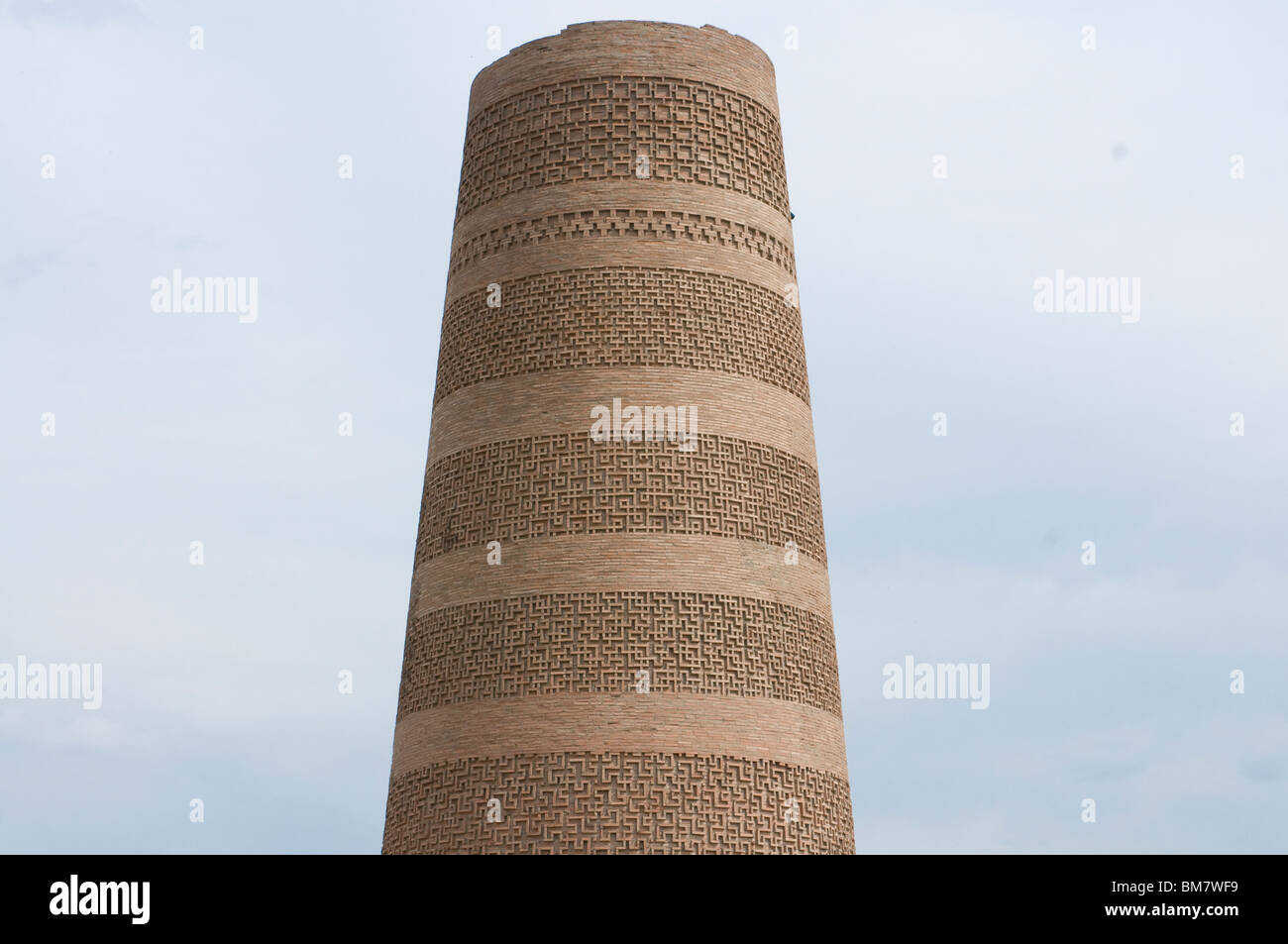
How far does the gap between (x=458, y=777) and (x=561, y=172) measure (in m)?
6.07

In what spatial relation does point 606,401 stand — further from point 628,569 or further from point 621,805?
point 621,805

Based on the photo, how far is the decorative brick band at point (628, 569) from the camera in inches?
785

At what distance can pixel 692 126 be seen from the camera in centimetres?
2139

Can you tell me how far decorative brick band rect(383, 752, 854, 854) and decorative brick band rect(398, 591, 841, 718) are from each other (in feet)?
2.25

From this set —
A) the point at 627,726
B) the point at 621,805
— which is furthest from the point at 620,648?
the point at 621,805

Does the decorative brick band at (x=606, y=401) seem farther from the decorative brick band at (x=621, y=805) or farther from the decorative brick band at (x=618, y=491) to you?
the decorative brick band at (x=621, y=805)

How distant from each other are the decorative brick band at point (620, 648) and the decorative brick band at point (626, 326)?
2.36 meters

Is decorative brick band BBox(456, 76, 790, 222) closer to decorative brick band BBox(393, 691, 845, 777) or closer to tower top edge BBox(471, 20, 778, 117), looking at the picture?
tower top edge BBox(471, 20, 778, 117)

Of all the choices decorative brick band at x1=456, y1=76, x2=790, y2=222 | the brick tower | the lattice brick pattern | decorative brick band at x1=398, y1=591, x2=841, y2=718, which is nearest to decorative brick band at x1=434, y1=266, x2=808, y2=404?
the brick tower

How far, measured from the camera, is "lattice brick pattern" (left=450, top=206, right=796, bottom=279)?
20875mm

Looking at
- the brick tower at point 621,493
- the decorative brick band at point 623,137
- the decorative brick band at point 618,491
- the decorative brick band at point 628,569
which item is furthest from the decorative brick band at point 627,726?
the decorative brick band at point 623,137
